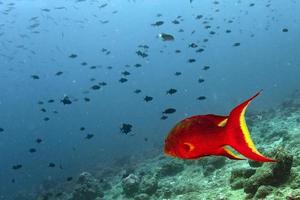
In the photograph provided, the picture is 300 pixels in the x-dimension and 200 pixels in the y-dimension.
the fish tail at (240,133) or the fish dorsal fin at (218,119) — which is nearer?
the fish tail at (240,133)

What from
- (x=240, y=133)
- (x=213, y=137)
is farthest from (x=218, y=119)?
(x=240, y=133)

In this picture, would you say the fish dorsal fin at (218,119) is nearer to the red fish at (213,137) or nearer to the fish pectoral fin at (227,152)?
the red fish at (213,137)

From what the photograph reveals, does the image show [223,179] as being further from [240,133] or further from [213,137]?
[240,133]

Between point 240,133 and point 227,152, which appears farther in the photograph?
point 227,152

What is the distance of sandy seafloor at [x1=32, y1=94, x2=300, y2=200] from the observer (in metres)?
7.41

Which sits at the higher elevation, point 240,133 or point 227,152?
point 240,133

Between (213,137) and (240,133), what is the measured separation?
236mm

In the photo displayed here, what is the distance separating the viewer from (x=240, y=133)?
2096mm

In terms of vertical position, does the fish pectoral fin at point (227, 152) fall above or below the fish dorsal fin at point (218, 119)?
below

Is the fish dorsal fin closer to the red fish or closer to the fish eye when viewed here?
the red fish

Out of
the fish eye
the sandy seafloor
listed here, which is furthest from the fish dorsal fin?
the sandy seafloor

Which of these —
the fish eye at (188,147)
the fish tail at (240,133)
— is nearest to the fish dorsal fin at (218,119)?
the fish tail at (240,133)

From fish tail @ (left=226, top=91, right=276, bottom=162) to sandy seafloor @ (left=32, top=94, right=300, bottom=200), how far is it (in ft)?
12.5

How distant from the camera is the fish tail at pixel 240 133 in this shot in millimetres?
2004
